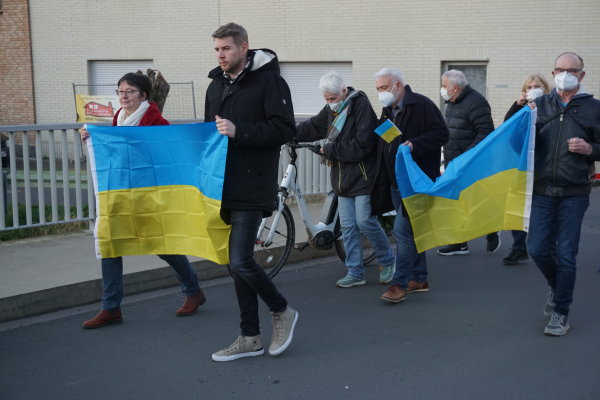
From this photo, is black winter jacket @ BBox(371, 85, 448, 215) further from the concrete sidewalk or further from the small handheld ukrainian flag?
the concrete sidewalk

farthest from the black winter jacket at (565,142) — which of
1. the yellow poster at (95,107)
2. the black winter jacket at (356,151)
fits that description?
the yellow poster at (95,107)

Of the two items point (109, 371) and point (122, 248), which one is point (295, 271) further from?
point (109, 371)

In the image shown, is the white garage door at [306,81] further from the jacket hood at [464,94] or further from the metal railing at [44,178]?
the jacket hood at [464,94]

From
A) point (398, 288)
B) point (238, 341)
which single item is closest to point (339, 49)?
point (398, 288)

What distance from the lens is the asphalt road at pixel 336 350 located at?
479 centimetres

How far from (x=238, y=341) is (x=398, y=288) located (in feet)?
5.97

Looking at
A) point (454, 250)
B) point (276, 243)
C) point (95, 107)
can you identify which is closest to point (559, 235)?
point (276, 243)

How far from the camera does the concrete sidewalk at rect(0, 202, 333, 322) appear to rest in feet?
21.3

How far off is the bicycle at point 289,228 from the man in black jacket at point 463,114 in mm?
1419

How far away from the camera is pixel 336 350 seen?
18.0ft

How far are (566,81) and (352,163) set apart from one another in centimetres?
208

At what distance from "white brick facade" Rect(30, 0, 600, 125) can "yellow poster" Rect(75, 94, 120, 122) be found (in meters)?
2.00

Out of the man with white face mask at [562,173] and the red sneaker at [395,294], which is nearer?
the man with white face mask at [562,173]

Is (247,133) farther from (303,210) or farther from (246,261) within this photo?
(303,210)
